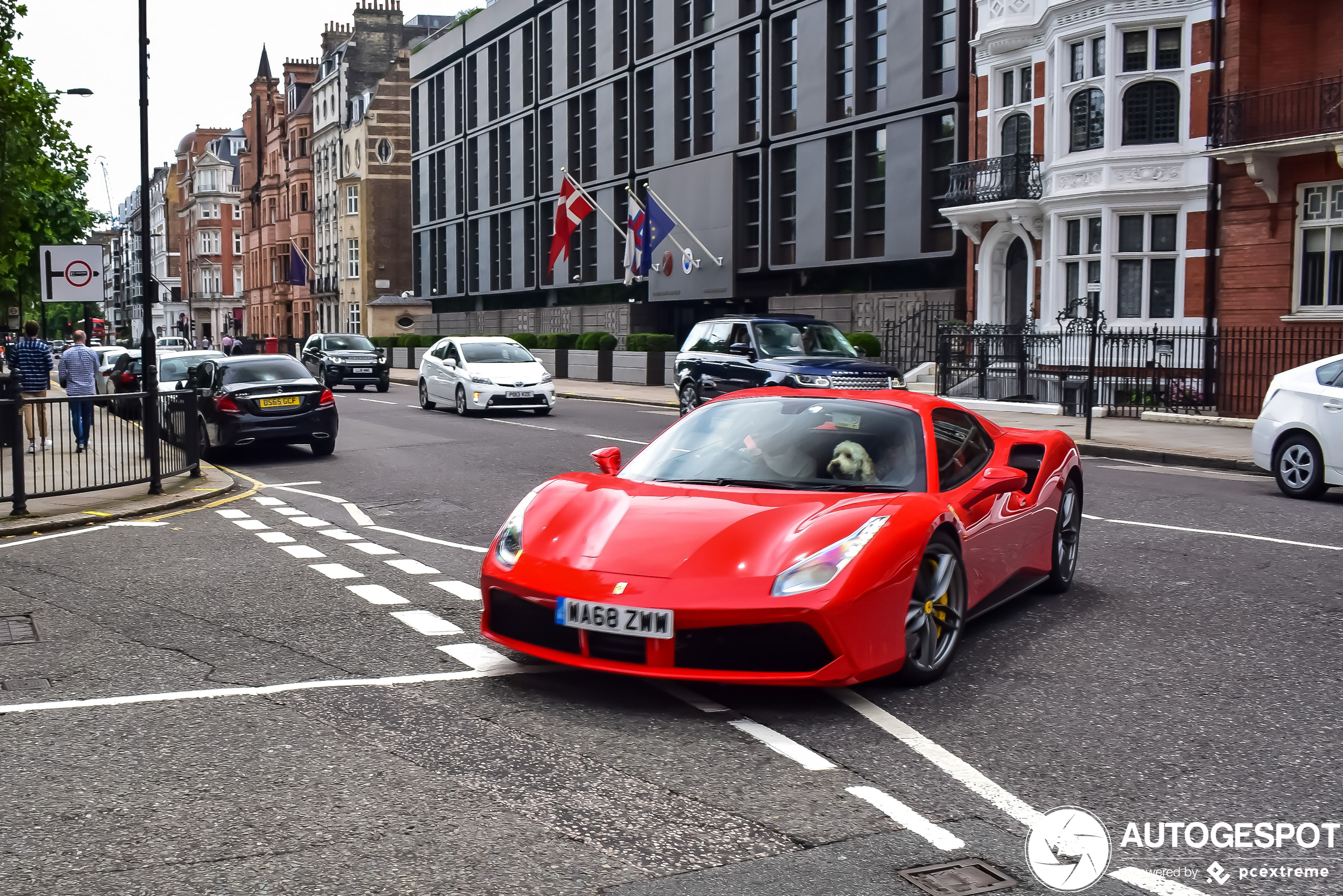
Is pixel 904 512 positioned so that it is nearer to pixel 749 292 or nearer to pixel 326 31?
pixel 749 292

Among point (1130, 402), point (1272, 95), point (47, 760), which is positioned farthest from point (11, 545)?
point (1272, 95)

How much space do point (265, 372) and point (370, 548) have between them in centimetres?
938

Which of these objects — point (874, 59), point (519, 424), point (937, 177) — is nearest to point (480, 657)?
point (519, 424)

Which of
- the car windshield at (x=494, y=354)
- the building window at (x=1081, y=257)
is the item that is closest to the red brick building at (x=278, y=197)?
the car windshield at (x=494, y=354)

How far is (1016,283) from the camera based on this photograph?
31.6 meters

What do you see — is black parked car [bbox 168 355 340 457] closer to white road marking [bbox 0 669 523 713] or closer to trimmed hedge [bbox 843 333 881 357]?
white road marking [bbox 0 669 523 713]

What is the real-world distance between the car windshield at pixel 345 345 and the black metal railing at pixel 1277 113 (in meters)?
24.8

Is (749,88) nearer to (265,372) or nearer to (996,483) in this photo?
(265,372)

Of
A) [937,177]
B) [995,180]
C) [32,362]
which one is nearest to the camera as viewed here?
[32,362]

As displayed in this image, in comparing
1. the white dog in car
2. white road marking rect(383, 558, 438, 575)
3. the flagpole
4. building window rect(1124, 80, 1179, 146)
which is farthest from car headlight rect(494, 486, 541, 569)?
the flagpole

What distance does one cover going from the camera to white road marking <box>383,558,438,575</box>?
9133 millimetres

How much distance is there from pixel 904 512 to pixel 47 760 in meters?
3.51

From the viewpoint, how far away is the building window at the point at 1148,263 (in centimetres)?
2708

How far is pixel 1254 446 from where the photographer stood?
45.8 feet
